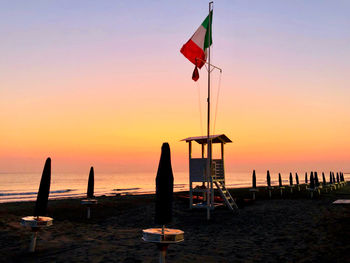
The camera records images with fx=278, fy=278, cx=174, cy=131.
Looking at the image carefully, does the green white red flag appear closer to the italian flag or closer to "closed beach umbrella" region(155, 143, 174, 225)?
the italian flag

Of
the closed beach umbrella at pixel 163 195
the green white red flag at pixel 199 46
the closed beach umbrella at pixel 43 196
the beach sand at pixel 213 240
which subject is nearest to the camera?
the closed beach umbrella at pixel 163 195

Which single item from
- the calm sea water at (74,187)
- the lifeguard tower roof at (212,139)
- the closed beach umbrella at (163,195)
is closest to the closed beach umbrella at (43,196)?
the closed beach umbrella at (163,195)

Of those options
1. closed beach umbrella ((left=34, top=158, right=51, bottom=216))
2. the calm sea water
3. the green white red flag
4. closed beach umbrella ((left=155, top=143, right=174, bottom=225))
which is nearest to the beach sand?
closed beach umbrella ((left=34, top=158, right=51, bottom=216))

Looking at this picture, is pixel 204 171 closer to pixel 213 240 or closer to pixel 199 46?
pixel 213 240

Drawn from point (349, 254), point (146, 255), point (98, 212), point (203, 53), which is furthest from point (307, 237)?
point (98, 212)

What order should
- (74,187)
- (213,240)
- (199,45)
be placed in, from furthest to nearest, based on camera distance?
(74,187), (199,45), (213,240)

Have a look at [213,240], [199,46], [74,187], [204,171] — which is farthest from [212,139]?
[74,187]

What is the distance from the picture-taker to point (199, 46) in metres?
16.0

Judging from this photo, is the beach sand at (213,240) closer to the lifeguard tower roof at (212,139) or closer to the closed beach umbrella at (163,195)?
the closed beach umbrella at (163,195)

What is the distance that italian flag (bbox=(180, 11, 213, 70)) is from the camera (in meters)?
15.8

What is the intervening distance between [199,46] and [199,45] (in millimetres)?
58

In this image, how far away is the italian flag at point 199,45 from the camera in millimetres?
15828

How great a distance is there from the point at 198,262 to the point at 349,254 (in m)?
4.72

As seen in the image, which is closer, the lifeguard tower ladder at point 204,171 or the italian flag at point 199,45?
the italian flag at point 199,45
